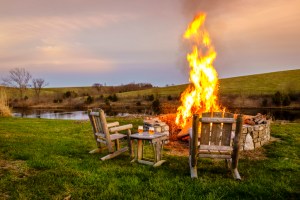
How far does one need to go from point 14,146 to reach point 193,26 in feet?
30.8

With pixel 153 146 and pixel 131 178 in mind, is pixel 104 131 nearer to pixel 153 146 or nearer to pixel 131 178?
pixel 153 146

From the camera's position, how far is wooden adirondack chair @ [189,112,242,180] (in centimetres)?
575

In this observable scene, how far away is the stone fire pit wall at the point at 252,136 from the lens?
29.4 feet

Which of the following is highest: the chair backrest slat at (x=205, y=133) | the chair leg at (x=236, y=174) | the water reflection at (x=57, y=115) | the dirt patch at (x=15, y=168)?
the chair backrest slat at (x=205, y=133)

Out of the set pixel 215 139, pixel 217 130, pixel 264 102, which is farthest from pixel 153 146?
pixel 264 102

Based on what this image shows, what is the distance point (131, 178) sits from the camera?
555cm

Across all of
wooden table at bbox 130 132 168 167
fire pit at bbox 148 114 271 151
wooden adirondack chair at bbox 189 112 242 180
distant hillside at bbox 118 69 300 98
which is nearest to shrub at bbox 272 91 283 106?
distant hillside at bbox 118 69 300 98

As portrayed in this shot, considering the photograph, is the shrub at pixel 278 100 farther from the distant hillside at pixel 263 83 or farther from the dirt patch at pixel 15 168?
the dirt patch at pixel 15 168

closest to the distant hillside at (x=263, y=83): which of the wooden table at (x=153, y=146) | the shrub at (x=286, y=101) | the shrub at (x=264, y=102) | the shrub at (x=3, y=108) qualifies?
the shrub at (x=264, y=102)

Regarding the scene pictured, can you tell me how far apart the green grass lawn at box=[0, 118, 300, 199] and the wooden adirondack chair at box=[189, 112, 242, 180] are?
1.62 ft

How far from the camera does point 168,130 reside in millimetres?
10969

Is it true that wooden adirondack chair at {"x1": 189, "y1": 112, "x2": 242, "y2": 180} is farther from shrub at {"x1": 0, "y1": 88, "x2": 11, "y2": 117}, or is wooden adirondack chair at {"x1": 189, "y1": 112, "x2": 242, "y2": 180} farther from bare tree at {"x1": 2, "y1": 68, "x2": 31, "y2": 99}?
bare tree at {"x1": 2, "y1": 68, "x2": 31, "y2": 99}

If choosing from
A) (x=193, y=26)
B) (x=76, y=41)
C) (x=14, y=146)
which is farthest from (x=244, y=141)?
(x=76, y=41)

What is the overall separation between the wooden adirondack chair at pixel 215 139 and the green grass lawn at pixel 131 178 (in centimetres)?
49
